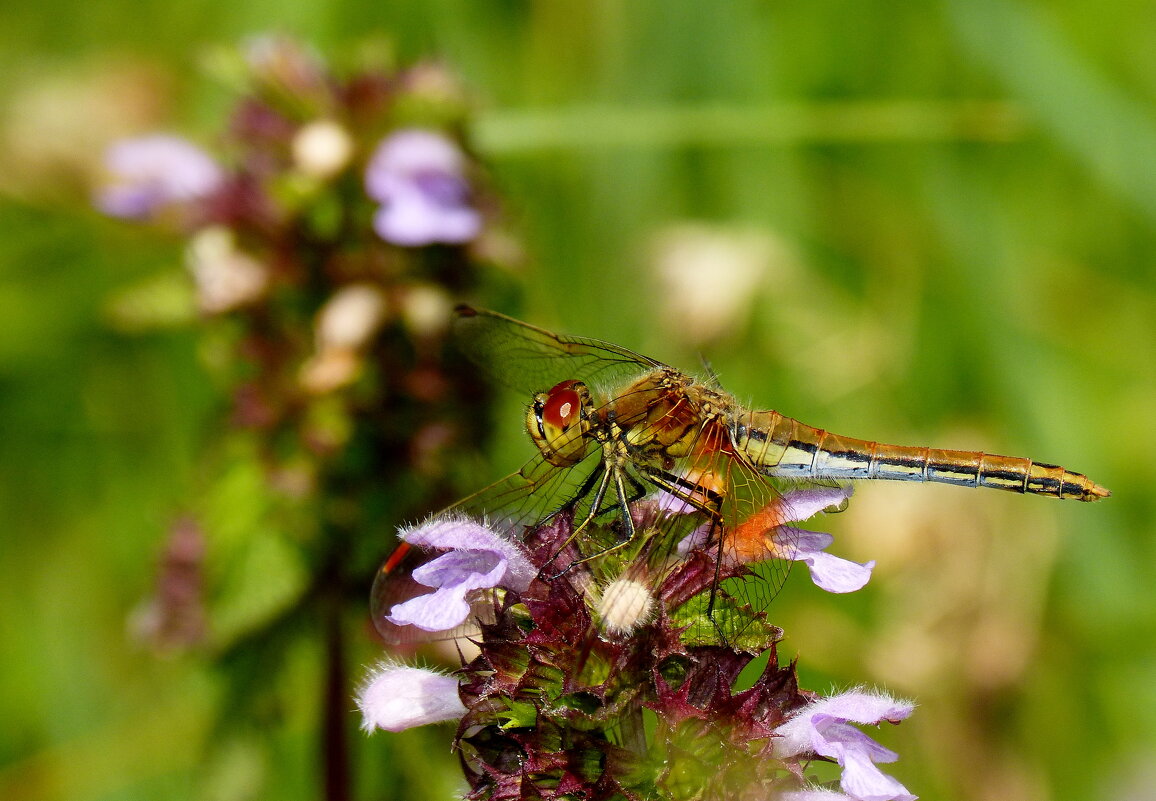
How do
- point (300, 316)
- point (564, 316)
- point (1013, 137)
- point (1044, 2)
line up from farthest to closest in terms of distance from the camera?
1. point (1044, 2)
2. point (564, 316)
3. point (1013, 137)
4. point (300, 316)

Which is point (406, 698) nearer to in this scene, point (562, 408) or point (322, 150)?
point (562, 408)

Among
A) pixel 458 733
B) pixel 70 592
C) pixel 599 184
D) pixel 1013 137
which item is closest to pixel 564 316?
pixel 599 184

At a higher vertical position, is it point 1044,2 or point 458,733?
point 1044,2

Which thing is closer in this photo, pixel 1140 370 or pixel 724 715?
pixel 724 715

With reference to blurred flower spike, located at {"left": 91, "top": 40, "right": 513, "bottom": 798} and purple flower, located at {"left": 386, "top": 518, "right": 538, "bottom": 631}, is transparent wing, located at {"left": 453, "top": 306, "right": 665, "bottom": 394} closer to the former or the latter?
purple flower, located at {"left": 386, "top": 518, "right": 538, "bottom": 631}

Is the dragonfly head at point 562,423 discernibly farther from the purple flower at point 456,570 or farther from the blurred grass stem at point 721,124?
the blurred grass stem at point 721,124

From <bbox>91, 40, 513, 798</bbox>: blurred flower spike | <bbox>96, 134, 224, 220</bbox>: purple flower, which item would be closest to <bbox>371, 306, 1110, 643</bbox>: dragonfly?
<bbox>91, 40, 513, 798</bbox>: blurred flower spike

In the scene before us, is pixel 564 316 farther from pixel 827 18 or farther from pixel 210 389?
pixel 827 18
